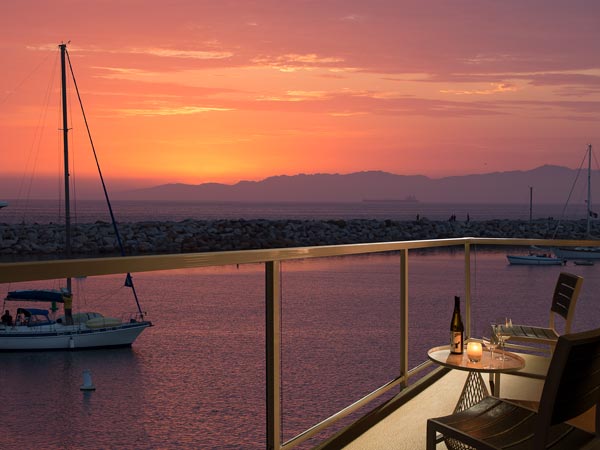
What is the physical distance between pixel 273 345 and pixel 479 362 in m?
1.04

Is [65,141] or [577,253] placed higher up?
[65,141]

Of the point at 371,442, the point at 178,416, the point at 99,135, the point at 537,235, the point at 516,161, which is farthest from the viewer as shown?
the point at 537,235

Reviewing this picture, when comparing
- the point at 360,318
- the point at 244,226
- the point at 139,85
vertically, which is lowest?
the point at 360,318

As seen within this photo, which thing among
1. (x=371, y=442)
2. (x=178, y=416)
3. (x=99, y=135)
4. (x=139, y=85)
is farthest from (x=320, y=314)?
(x=371, y=442)

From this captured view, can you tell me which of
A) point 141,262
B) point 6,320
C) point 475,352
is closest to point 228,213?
point 6,320

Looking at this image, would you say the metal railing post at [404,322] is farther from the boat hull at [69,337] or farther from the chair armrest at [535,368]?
the boat hull at [69,337]

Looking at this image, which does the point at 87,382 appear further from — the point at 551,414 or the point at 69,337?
the point at 551,414

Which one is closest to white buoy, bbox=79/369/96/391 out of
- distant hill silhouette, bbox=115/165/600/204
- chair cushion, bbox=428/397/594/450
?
chair cushion, bbox=428/397/594/450

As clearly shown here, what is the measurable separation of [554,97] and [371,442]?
34.2 meters

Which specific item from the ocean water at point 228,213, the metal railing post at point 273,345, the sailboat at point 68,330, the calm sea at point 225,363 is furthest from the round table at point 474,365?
the ocean water at point 228,213

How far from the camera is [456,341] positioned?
2.94 meters

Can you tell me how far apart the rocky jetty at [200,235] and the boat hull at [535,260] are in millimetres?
7896

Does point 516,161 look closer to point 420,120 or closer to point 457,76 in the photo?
point 420,120

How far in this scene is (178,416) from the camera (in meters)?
31.2
